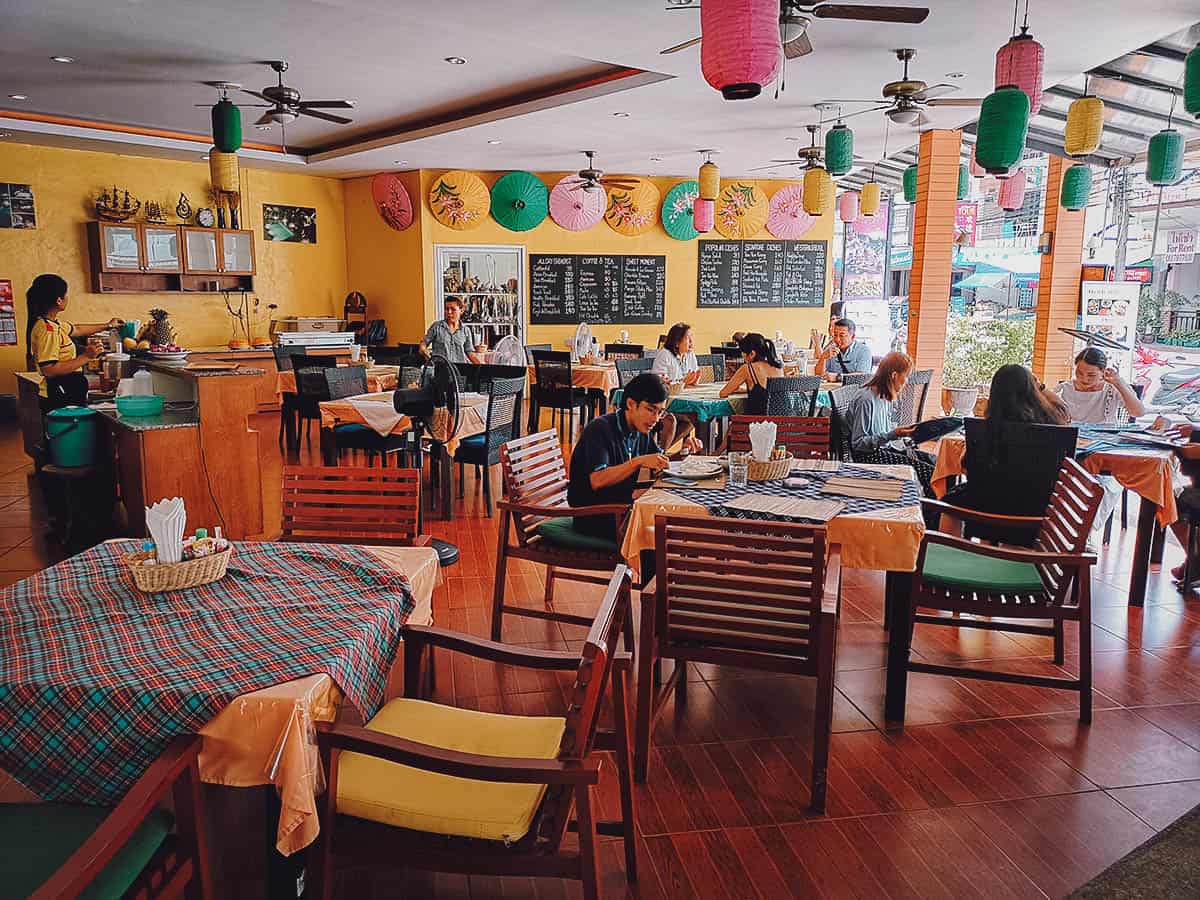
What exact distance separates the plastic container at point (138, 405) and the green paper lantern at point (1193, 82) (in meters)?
5.24

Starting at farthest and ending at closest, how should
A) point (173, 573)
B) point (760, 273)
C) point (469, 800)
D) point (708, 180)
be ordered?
1. point (760, 273)
2. point (708, 180)
3. point (173, 573)
4. point (469, 800)

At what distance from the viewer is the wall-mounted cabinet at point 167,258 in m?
9.82

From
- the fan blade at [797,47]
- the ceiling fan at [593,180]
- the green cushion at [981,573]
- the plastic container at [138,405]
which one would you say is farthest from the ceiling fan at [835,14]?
the ceiling fan at [593,180]

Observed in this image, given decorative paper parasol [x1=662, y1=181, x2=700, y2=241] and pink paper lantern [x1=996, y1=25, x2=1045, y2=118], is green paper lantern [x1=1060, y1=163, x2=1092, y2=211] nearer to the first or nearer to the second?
pink paper lantern [x1=996, y1=25, x2=1045, y2=118]

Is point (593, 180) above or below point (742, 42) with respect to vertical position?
above

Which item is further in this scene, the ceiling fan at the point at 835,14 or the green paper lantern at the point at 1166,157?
the green paper lantern at the point at 1166,157

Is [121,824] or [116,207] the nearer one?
[121,824]

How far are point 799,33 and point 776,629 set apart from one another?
2.99 m

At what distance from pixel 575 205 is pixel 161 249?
5.03 metres

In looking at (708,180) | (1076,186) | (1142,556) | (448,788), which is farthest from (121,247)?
(1142,556)

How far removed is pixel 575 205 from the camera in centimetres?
1120

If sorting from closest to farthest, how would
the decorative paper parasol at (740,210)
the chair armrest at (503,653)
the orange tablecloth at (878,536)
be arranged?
the chair armrest at (503,653) < the orange tablecloth at (878,536) < the decorative paper parasol at (740,210)

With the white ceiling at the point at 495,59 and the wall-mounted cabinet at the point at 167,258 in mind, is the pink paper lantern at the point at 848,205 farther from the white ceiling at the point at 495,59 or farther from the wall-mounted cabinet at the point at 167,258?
the wall-mounted cabinet at the point at 167,258

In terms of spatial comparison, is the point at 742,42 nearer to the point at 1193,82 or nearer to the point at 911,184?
the point at 1193,82
